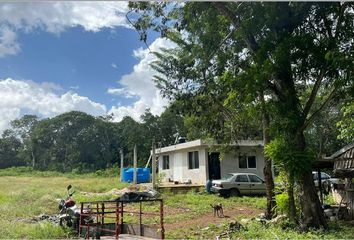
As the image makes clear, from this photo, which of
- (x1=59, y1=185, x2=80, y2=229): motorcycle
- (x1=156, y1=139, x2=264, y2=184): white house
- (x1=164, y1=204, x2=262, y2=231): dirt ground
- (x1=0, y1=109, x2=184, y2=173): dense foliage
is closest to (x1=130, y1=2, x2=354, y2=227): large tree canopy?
(x1=164, y1=204, x2=262, y2=231): dirt ground

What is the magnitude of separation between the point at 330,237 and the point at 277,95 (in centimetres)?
414

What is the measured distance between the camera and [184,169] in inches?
1045

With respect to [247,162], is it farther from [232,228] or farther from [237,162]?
[232,228]

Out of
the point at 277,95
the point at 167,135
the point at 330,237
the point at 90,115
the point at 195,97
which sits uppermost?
the point at 90,115

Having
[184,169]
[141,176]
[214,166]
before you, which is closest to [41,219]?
[214,166]

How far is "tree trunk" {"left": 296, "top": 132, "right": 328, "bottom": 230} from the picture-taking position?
1040 centimetres

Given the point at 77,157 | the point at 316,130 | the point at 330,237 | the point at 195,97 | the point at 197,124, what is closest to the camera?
the point at 330,237

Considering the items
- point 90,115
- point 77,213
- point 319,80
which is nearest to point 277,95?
point 319,80

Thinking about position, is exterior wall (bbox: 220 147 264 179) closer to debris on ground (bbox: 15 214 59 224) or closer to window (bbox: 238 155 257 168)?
window (bbox: 238 155 257 168)

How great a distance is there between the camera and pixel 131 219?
44.4 ft

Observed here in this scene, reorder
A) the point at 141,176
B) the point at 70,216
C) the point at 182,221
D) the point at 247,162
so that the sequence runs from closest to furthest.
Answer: the point at 70,216
the point at 182,221
the point at 247,162
the point at 141,176

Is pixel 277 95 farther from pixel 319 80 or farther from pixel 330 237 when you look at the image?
pixel 330 237

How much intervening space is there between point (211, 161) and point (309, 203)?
46.4ft

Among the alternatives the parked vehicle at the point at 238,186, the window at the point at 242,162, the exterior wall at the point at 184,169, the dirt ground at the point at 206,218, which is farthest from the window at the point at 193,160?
the dirt ground at the point at 206,218
